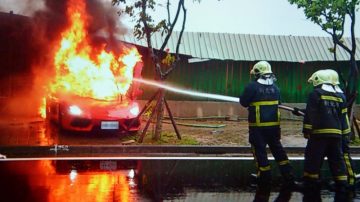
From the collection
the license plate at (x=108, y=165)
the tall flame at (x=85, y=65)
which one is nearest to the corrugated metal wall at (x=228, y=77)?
the tall flame at (x=85, y=65)

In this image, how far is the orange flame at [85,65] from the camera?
12.4m

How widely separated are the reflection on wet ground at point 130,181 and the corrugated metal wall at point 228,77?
804 cm

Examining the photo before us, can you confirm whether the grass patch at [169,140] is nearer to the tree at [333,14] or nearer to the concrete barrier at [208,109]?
the tree at [333,14]

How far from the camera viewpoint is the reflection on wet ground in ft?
20.7

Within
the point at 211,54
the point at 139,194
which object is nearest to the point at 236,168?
the point at 139,194

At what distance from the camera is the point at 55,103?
12.2 m

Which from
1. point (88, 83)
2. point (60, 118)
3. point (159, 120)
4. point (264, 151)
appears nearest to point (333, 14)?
point (159, 120)

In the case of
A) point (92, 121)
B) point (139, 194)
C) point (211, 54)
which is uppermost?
point (211, 54)

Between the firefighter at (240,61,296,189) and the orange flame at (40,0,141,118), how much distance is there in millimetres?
5717

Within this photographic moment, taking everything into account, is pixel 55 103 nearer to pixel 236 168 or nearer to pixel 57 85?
pixel 57 85

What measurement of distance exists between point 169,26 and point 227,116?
585 centimetres

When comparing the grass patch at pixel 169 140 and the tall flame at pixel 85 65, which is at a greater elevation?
the tall flame at pixel 85 65

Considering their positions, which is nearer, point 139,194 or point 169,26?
point 139,194

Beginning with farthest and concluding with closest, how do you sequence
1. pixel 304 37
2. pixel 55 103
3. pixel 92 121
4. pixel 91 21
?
pixel 304 37, pixel 91 21, pixel 55 103, pixel 92 121
